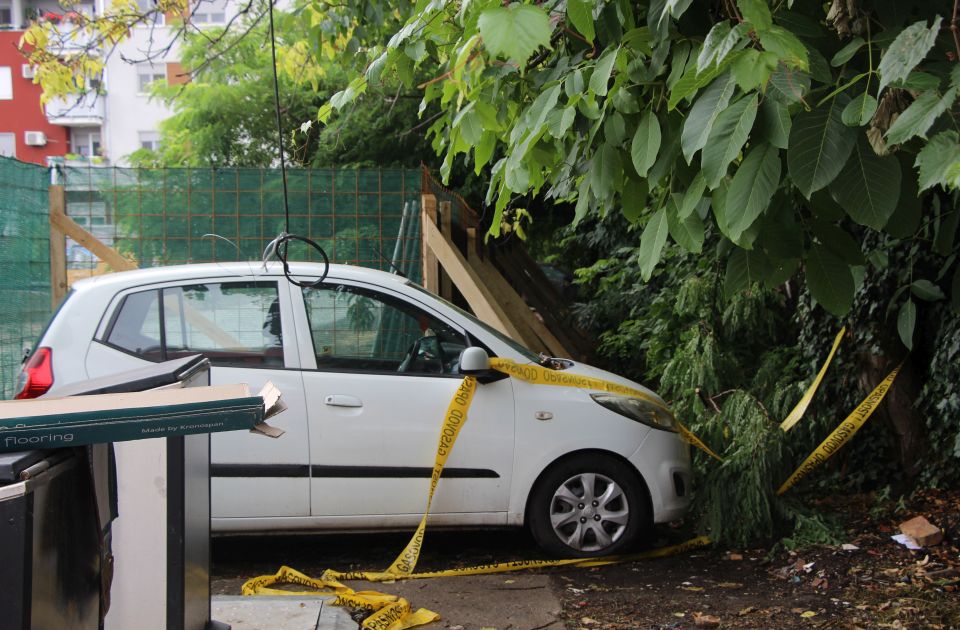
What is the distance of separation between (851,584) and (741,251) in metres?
2.56

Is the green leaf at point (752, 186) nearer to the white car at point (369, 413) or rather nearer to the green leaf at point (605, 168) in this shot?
the green leaf at point (605, 168)

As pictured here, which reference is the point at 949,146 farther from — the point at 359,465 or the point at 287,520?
the point at 287,520

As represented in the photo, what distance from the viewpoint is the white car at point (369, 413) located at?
5.18 m

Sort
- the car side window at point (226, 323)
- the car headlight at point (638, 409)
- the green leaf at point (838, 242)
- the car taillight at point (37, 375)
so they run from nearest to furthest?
the green leaf at point (838, 242), the car taillight at point (37, 375), the car side window at point (226, 323), the car headlight at point (638, 409)

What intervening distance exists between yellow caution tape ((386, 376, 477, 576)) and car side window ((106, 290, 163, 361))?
1660mm

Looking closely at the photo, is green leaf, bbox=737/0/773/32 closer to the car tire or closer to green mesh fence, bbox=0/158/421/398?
the car tire

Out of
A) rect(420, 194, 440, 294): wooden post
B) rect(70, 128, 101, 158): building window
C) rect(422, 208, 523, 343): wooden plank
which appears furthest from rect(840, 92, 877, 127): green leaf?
rect(70, 128, 101, 158): building window

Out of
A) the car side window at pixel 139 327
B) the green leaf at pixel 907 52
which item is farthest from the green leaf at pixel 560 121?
the car side window at pixel 139 327

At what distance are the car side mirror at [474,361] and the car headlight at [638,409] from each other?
0.70 m

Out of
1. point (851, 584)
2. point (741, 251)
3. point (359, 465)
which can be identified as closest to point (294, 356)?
point (359, 465)

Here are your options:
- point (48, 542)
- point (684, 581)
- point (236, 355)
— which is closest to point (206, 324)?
point (236, 355)

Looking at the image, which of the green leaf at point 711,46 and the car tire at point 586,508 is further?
the car tire at point 586,508

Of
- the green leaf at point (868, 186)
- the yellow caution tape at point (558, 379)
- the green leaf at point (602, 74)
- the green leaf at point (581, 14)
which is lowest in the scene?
the yellow caution tape at point (558, 379)

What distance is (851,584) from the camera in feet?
16.3
